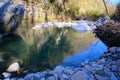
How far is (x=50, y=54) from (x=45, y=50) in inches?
21.9

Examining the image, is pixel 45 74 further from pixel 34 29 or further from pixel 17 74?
pixel 34 29

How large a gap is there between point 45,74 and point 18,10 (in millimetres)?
6612

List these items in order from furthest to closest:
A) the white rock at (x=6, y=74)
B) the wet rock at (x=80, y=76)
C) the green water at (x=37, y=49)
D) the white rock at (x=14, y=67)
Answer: the green water at (x=37, y=49) < the white rock at (x=14, y=67) < the white rock at (x=6, y=74) < the wet rock at (x=80, y=76)

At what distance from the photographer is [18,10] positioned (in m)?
12.1

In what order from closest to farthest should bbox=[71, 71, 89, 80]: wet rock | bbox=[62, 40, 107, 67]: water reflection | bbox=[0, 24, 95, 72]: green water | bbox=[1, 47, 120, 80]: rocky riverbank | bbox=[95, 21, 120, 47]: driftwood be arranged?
bbox=[71, 71, 89, 80]: wet rock < bbox=[1, 47, 120, 80]: rocky riverbank < bbox=[0, 24, 95, 72]: green water < bbox=[62, 40, 107, 67]: water reflection < bbox=[95, 21, 120, 47]: driftwood

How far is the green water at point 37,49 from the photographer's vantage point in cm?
741

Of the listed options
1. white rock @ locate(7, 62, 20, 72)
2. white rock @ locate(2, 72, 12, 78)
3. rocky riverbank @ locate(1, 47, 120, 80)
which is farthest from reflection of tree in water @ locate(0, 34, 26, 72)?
rocky riverbank @ locate(1, 47, 120, 80)

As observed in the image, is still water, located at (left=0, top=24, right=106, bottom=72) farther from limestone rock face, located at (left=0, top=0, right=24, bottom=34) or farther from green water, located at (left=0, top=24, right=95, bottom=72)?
limestone rock face, located at (left=0, top=0, right=24, bottom=34)

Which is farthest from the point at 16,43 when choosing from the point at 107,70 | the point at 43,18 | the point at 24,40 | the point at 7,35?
the point at 43,18

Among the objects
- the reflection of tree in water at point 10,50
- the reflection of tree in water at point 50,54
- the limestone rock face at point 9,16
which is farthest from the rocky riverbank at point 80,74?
the limestone rock face at point 9,16

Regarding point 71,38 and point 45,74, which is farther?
point 71,38

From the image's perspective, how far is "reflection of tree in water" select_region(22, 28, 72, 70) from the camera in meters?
7.42

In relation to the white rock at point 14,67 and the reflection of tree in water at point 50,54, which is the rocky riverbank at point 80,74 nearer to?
the white rock at point 14,67

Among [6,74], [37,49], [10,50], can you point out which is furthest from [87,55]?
[6,74]
